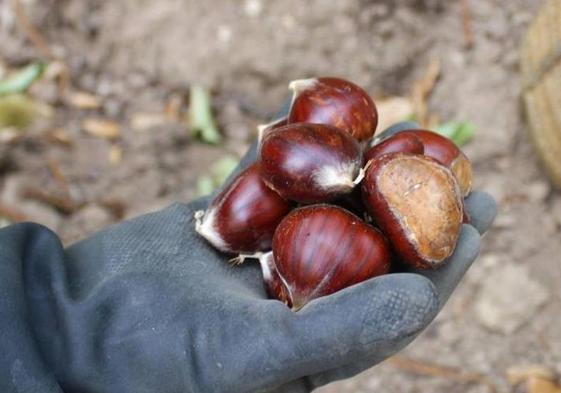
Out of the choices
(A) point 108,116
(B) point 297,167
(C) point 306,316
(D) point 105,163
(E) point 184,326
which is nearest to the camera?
(C) point 306,316

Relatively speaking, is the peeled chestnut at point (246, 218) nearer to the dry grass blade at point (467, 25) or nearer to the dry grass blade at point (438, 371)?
the dry grass blade at point (438, 371)

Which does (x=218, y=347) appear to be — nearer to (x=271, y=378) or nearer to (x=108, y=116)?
(x=271, y=378)

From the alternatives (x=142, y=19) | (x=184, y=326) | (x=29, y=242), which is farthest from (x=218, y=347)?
(x=142, y=19)

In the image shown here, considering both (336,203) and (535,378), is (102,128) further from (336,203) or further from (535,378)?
(535,378)

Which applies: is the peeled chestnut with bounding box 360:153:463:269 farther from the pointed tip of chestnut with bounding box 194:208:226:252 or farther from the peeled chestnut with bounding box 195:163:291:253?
the pointed tip of chestnut with bounding box 194:208:226:252

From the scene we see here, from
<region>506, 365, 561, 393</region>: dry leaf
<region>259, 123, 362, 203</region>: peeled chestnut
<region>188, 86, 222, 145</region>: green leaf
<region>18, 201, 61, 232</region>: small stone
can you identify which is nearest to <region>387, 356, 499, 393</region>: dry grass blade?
<region>506, 365, 561, 393</region>: dry leaf

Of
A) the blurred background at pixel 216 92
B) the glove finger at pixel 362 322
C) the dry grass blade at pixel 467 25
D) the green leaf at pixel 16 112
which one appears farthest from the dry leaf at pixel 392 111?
the glove finger at pixel 362 322

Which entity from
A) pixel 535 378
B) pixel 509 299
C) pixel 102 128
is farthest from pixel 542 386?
pixel 102 128
